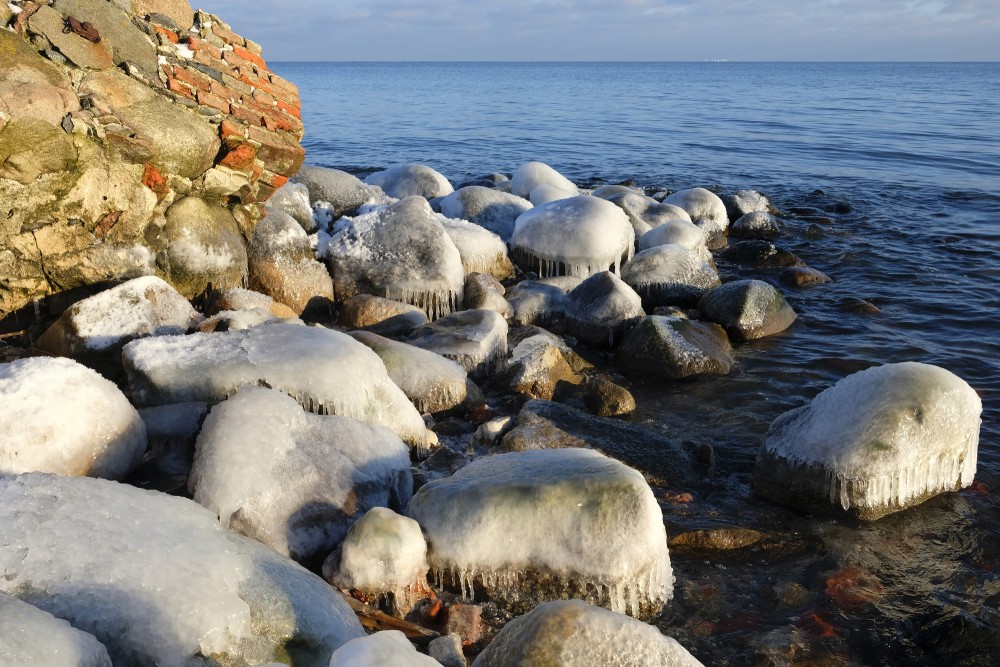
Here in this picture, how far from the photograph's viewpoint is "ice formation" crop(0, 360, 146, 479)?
405cm

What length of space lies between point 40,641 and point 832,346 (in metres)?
7.54

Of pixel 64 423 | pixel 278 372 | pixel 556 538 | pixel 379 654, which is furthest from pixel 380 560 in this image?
pixel 64 423

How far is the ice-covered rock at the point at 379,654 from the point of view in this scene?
2613mm

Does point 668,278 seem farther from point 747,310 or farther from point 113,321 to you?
point 113,321

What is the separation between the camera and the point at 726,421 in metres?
6.54

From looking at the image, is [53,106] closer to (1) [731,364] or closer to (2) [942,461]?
(1) [731,364]

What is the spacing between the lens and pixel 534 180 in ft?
43.2

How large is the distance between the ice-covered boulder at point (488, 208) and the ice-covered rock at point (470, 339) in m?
3.70

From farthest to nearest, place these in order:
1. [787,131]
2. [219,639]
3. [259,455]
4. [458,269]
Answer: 1. [787,131]
2. [458,269]
3. [259,455]
4. [219,639]

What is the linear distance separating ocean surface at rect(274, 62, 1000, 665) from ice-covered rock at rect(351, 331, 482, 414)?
1.56 m

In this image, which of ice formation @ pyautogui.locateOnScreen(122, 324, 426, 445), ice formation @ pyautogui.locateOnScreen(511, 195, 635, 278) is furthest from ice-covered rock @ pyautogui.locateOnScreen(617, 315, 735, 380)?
ice formation @ pyautogui.locateOnScreen(122, 324, 426, 445)

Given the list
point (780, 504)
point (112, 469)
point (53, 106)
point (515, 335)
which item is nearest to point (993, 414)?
point (780, 504)

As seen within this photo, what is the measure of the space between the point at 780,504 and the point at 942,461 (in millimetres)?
1055

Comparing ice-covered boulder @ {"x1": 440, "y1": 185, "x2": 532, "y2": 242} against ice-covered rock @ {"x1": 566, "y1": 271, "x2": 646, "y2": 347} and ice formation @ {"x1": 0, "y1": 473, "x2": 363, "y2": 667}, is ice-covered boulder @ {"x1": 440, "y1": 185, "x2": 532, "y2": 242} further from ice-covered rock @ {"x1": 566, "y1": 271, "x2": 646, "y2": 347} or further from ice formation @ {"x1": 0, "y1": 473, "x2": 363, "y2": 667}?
ice formation @ {"x1": 0, "y1": 473, "x2": 363, "y2": 667}
